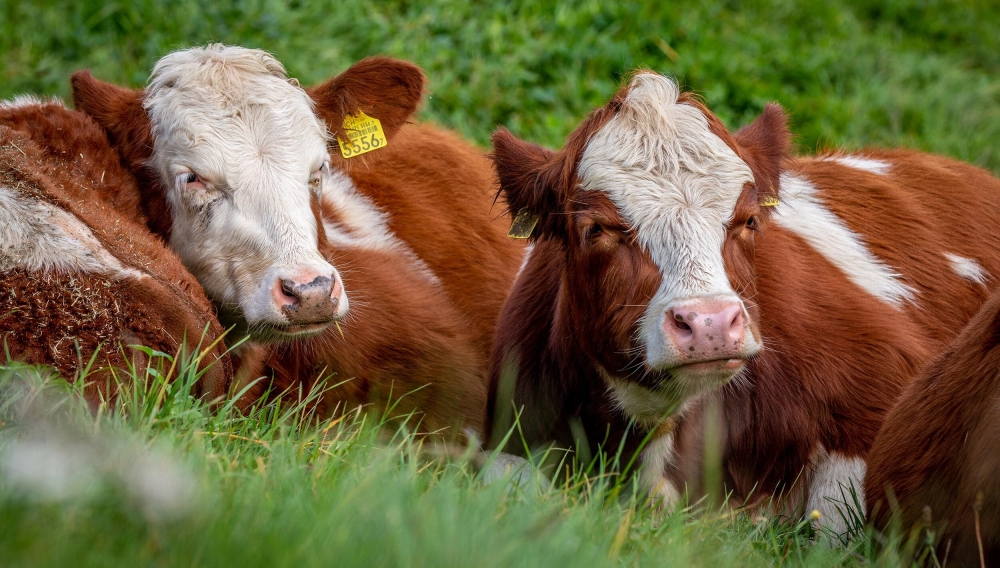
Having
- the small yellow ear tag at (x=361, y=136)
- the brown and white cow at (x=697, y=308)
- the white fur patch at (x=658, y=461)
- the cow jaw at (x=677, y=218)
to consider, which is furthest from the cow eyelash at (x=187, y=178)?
the white fur patch at (x=658, y=461)

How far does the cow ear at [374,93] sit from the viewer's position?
5062 millimetres

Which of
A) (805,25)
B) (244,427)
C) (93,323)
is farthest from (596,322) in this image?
(805,25)

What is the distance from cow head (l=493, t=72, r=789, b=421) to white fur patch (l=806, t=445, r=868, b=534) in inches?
26.4

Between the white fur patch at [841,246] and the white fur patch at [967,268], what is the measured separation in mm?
406

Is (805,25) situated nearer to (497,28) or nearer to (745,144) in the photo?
(497,28)

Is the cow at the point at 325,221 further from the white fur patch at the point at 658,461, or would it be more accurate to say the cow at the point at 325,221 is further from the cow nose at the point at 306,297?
the white fur patch at the point at 658,461

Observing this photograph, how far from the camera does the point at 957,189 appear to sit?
5.82 meters

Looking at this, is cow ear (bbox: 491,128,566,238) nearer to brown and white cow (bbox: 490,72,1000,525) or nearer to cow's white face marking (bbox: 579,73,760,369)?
brown and white cow (bbox: 490,72,1000,525)

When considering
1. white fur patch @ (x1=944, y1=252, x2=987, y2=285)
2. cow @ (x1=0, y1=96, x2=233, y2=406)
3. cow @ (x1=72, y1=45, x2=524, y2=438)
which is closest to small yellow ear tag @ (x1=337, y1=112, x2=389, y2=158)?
cow @ (x1=72, y1=45, x2=524, y2=438)

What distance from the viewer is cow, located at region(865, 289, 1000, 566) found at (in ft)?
10.6

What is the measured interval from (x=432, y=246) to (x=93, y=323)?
2.53 m

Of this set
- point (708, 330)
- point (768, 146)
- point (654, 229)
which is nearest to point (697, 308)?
point (708, 330)

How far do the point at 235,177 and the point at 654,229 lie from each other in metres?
1.69

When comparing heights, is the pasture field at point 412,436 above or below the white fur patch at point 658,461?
above
